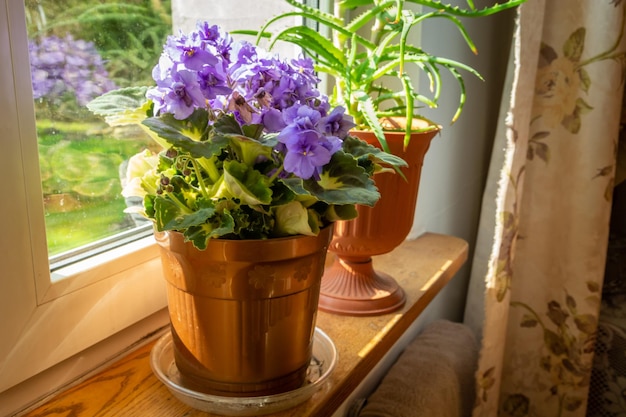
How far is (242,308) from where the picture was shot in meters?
0.51

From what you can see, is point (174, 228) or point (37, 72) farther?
point (37, 72)

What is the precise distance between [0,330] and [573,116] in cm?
111

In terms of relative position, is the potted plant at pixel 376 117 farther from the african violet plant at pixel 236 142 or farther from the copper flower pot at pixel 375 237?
the african violet plant at pixel 236 142

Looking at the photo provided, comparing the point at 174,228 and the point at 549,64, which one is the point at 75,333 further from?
the point at 549,64

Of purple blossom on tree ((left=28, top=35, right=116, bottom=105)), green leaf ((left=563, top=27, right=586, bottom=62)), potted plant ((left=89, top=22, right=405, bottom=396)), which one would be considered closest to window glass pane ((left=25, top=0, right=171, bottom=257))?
purple blossom on tree ((left=28, top=35, right=116, bottom=105))

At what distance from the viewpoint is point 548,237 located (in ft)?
4.15

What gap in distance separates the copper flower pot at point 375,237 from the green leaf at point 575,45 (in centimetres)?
54

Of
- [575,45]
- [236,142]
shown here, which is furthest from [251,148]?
[575,45]

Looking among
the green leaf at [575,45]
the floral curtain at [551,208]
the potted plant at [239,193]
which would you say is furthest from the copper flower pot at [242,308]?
the green leaf at [575,45]

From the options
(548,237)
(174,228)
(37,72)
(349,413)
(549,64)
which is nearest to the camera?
(174,228)

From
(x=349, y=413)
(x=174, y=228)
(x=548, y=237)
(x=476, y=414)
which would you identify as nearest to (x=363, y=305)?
(x=349, y=413)

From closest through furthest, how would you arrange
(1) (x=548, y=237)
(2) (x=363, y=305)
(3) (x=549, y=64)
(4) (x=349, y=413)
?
(2) (x=363, y=305), (4) (x=349, y=413), (3) (x=549, y=64), (1) (x=548, y=237)

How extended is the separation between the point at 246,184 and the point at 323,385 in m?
0.27

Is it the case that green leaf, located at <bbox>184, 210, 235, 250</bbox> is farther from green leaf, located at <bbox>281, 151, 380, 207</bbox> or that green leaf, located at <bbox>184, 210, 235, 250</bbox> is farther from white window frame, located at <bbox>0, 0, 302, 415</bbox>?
white window frame, located at <bbox>0, 0, 302, 415</bbox>
